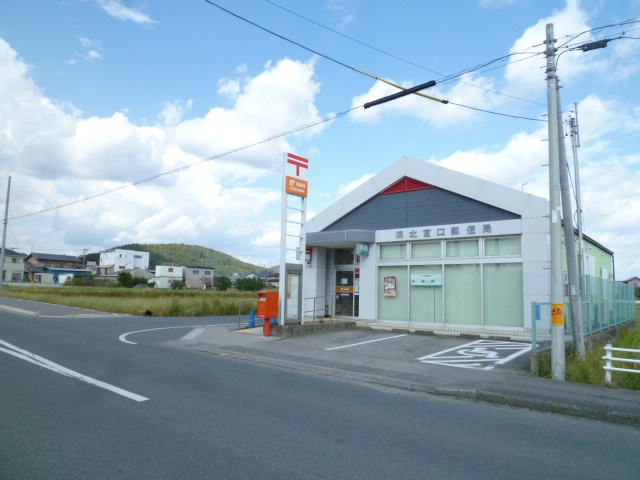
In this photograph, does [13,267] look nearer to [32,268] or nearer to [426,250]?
[32,268]

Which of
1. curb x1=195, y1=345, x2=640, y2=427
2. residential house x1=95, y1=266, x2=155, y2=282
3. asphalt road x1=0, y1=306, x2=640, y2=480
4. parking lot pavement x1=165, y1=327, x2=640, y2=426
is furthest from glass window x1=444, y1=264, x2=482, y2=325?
residential house x1=95, y1=266, x2=155, y2=282

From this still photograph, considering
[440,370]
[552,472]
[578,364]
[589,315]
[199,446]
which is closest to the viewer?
[552,472]

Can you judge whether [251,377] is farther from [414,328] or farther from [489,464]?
[414,328]

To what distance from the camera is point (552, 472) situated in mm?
4609

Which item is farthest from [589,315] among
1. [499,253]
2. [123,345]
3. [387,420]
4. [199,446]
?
[123,345]

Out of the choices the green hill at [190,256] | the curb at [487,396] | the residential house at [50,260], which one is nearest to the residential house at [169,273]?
the residential house at [50,260]

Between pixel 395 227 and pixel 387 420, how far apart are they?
12.9 meters

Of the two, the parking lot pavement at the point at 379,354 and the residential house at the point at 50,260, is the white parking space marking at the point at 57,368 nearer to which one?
the parking lot pavement at the point at 379,354

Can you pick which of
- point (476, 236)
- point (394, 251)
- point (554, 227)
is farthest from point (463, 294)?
point (554, 227)

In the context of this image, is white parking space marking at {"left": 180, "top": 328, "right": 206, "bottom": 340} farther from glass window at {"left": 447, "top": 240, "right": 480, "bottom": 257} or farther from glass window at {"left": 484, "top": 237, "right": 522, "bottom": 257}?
glass window at {"left": 484, "top": 237, "right": 522, "bottom": 257}

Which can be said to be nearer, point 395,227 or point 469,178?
point 469,178

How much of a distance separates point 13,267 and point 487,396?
347 feet

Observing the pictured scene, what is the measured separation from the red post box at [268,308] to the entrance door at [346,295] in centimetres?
482

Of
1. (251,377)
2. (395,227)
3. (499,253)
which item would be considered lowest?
(251,377)
